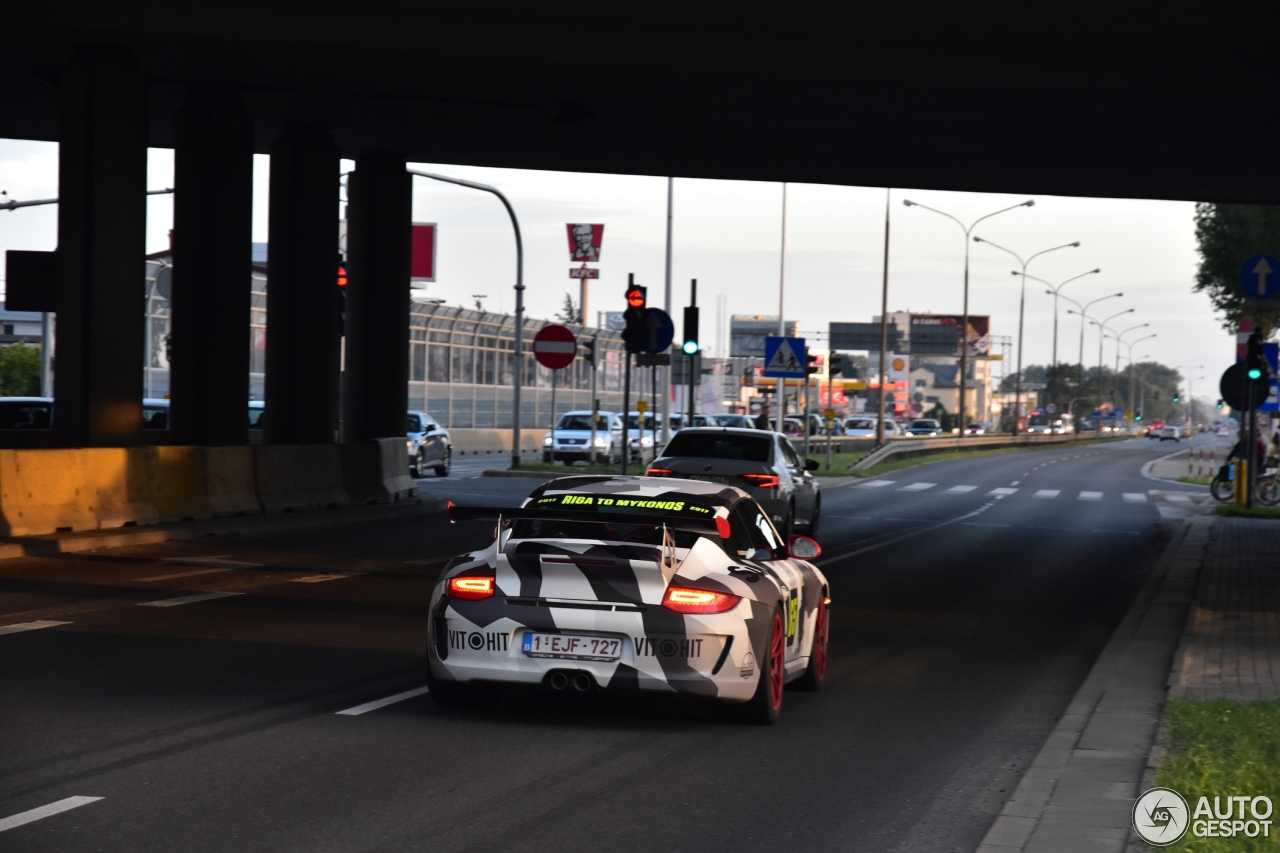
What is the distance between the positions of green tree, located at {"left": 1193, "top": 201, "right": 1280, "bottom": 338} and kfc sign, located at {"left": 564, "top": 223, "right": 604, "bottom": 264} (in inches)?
1144

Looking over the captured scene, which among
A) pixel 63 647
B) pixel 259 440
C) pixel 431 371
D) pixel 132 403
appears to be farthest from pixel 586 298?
pixel 63 647

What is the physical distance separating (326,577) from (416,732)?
8299 millimetres

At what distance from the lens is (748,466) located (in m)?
21.8

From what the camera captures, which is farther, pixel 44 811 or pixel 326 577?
pixel 326 577

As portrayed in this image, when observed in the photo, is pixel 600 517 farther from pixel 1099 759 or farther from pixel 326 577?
pixel 326 577

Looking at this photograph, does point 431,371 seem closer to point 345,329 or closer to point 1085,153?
point 345,329

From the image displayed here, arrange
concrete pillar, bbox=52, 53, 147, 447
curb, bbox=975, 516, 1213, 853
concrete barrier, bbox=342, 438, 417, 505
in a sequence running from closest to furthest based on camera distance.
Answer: curb, bbox=975, 516, 1213, 853, concrete pillar, bbox=52, 53, 147, 447, concrete barrier, bbox=342, 438, 417, 505

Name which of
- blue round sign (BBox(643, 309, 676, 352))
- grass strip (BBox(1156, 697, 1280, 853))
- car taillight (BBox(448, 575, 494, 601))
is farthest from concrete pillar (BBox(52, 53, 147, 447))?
grass strip (BBox(1156, 697, 1280, 853))

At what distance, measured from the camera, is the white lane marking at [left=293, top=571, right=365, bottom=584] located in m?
15.9

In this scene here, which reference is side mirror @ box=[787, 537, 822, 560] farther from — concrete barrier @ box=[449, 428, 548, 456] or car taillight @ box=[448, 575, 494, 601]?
concrete barrier @ box=[449, 428, 548, 456]

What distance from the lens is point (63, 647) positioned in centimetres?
1088

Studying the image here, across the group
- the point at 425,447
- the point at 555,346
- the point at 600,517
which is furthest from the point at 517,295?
the point at 600,517

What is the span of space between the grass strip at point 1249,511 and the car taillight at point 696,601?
1031 inches

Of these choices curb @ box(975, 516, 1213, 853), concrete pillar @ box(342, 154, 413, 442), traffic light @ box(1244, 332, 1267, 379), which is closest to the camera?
curb @ box(975, 516, 1213, 853)
